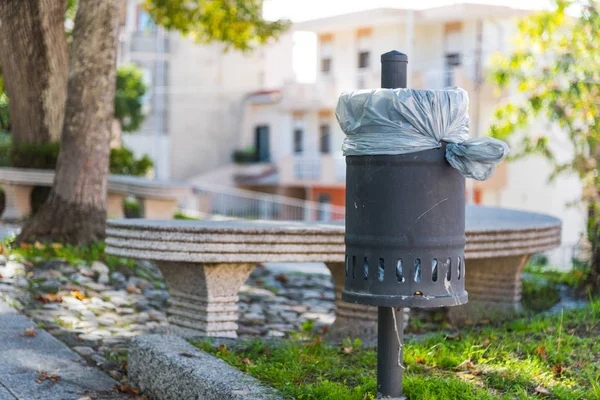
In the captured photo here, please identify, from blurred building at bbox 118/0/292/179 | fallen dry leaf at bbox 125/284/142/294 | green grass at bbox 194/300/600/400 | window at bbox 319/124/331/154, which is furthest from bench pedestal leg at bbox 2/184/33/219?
blurred building at bbox 118/0/292/179

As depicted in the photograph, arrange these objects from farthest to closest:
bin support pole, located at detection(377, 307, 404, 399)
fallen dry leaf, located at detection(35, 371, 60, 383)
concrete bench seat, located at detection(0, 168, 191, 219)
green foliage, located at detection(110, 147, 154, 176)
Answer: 1. green foliage, located at detection(110, 147, 154, 176)
2. concrete bench seat, located at detection(0, 168, 191, 219)
3. fallen dry leaf, located at detection(35, 371, 60, 383)
4. bin support pole, located at detection(377, 307, 404, 399)

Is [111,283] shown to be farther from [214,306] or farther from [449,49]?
[449,49]

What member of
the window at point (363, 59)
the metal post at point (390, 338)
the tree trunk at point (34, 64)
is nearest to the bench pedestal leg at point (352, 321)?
the metal post at point (390, 338)

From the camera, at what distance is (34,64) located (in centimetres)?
1407

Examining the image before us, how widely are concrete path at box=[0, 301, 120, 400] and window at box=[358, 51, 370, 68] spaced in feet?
111

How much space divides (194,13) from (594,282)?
9640 millimetres

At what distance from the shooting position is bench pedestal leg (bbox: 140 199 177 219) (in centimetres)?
1491

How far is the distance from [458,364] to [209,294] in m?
1.97

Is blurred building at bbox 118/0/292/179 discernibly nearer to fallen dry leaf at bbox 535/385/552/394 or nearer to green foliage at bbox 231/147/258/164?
green foliage at bbox 231/147/258/164

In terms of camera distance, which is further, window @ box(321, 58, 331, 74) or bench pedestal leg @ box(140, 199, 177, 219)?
window @ box(321, 58, 331, 74)

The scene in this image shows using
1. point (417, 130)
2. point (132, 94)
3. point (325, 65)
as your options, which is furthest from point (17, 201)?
point (325, 65)

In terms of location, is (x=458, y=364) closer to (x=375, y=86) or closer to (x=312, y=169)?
(x=375, y=86)

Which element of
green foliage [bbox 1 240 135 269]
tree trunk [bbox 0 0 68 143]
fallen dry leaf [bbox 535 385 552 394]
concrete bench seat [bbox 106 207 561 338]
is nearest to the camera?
fallen dry leaf [bbox 535 385 552 394]

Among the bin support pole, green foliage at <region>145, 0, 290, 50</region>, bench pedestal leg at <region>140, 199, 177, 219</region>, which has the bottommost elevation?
bench pedestal leg at <region>140, 199, 177, 219</region>
